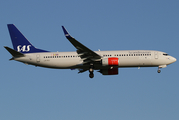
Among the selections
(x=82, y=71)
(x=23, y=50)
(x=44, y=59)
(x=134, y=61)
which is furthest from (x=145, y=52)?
(x=23, y=50)

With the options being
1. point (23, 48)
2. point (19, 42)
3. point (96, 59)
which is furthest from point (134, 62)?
point (19, 42)

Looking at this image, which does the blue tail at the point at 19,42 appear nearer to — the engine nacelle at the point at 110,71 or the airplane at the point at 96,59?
the airplane at the point at 96,59

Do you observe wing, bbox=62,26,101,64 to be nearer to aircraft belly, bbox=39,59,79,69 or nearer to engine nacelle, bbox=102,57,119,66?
engine nacelle, bbox=102,57,119,66

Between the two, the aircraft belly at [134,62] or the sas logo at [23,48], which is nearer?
Answer: the aircraft belly at [134,62]

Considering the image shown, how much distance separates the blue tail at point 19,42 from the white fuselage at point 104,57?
2.06 meters

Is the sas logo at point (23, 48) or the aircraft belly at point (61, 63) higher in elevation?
the sas logo at point (23, 48)

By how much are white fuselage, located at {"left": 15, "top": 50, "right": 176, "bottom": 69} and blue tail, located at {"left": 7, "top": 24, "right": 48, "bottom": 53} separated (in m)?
2.06

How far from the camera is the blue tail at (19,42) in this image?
5906 cm

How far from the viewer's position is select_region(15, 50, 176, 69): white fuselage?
183 feet

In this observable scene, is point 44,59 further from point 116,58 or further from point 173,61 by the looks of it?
point 173,61

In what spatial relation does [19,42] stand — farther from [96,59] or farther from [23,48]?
[96,59]

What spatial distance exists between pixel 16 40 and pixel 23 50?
2518 millimetres

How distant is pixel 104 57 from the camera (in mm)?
56125

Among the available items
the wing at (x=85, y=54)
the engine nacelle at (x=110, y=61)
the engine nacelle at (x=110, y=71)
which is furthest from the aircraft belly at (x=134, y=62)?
the wing at (x=85, y=54)
